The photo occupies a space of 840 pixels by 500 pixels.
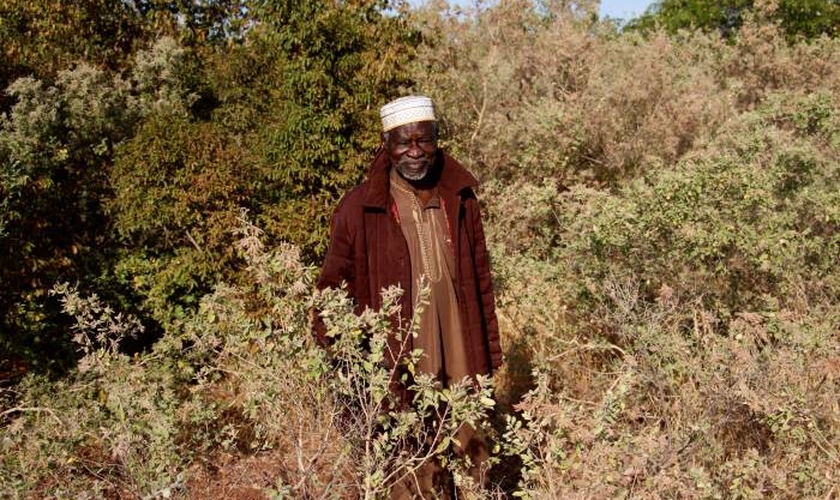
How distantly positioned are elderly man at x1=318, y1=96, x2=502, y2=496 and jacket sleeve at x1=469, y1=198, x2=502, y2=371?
0.05m

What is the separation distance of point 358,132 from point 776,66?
23.4ft

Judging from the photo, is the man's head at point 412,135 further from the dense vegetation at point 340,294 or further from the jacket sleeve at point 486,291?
the dense vegetation at point 340,294

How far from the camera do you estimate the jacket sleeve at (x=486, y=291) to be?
10.7 ft

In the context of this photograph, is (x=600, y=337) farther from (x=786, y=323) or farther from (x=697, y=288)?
(x=786, y=323)

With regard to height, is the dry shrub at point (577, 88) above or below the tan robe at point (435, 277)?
above

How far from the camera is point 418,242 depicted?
3119 mm

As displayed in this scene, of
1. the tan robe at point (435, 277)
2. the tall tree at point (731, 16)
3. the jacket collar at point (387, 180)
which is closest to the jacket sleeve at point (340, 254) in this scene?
the jacket collar at point (387, 180)

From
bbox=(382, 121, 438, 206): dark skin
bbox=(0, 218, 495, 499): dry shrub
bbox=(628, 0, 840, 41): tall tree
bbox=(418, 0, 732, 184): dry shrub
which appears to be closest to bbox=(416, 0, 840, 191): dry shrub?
bbox=(418, 0, 732, 184): dry shrub

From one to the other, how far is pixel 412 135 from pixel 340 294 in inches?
37.1

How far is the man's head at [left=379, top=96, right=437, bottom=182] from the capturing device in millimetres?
3072

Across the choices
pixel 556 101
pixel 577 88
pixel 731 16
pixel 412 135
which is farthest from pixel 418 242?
pixel 731 16

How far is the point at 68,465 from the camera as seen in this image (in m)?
3.21

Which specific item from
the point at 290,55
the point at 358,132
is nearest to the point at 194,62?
the point at 290,55

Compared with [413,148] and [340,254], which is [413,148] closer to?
[413,148]
